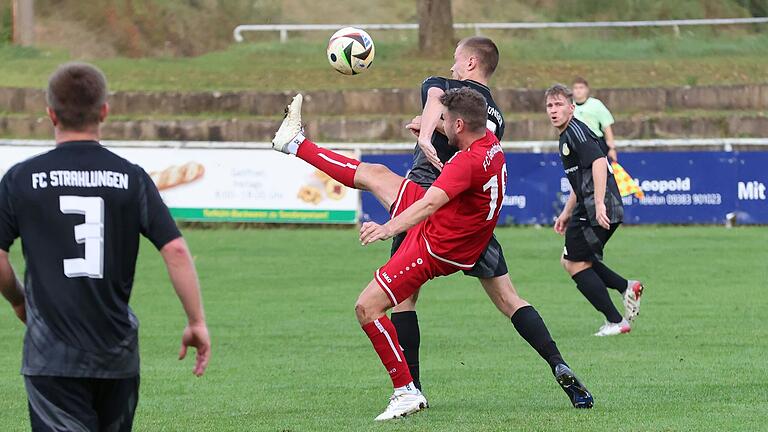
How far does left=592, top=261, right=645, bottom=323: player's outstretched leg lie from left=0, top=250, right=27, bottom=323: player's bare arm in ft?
24.3

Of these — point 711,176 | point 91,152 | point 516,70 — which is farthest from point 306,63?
point 91,152

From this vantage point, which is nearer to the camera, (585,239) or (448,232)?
(448,232)

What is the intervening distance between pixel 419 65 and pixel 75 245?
26797mm

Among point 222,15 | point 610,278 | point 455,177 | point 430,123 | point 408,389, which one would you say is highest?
point 222,15

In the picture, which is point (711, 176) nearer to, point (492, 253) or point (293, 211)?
point (293, 211)

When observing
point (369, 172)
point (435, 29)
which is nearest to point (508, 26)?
point (435, 29)

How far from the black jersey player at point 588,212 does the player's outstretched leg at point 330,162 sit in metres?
2.91

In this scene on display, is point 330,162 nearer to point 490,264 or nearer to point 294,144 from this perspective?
point 294,144

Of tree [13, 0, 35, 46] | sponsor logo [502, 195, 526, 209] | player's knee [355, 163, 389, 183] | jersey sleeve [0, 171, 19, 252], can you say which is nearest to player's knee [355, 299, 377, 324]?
player's knee [355, 163, 389, 183]

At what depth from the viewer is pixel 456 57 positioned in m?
8.23

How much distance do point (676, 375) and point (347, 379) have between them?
2236mm

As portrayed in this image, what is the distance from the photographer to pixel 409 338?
8.15 metres

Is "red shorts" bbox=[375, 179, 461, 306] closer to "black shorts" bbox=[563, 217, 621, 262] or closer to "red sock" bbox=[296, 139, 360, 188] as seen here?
"red sock" bbox=[296, 139, 360, 188]

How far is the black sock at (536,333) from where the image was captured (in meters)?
7.85
